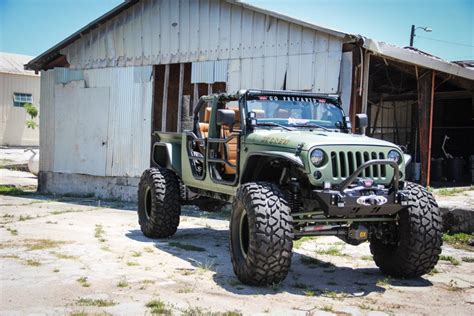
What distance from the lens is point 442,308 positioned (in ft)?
18.3

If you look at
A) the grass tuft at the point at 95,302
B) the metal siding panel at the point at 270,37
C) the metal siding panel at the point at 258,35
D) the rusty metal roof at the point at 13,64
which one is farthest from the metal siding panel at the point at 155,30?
the rusty metal roof at the point at 13,64

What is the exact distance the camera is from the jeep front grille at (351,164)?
623 cm

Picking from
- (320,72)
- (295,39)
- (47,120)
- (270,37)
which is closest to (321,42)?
(320,72)

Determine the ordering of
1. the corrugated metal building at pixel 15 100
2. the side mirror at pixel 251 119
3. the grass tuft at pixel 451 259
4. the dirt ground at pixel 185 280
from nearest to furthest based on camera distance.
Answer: the dirt ground at pixel 185 280 < the side mirror at pixel 251 119 < the grass tuft at pixel 451 259 < the corrugated metal building at pixel 15 100

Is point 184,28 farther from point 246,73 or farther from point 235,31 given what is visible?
point 246,73

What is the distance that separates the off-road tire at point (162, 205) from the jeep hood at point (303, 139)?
2.30m

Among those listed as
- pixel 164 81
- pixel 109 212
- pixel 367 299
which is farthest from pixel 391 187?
pixel 164 81

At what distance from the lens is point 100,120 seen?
16.1m

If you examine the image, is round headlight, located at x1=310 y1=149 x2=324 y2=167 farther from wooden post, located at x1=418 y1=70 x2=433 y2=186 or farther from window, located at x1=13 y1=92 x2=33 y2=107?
window, located at x1=13 y1=92 x2=33 y2=107

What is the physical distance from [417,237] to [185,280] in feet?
8.17

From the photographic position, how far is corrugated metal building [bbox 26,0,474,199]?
11805mm

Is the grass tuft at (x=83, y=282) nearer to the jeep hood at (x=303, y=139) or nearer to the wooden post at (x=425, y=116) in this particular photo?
the jeep hood at (x=303, y=139)

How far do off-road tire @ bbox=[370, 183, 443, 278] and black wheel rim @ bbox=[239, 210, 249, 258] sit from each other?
1653 millimetres

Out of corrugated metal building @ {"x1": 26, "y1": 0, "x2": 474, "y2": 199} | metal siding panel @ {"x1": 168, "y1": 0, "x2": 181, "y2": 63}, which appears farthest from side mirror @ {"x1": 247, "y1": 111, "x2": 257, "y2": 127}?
metal siding panel @ {"x1": 168, "y1": 0, "x2": 181, "y2": 63}
